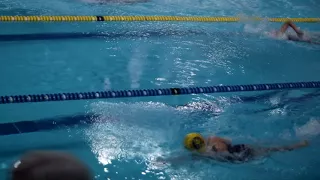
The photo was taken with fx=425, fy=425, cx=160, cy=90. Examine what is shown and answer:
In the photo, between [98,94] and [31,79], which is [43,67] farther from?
[98,94]

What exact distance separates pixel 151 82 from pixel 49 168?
3932mm

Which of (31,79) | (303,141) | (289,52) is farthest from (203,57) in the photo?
(31,79)

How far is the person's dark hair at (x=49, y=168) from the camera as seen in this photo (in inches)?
42.8

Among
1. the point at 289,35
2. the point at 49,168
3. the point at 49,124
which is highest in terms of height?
the point at 49,168

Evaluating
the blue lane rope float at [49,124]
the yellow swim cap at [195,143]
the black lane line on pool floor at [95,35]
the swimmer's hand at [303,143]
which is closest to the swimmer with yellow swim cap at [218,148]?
the yellow swim cap at [195,143]

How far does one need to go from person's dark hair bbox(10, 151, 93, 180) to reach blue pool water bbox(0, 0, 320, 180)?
2463 mm

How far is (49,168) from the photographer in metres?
1.09

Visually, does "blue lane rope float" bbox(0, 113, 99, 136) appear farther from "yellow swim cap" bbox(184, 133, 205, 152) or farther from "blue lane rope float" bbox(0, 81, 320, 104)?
"yellow swim cap" bbox(184, 133, 205, 152)

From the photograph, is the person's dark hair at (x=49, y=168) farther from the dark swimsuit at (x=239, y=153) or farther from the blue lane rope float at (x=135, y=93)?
the dark swimsuit at (x=239, y=153)

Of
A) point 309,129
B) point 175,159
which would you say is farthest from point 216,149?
point 309,129

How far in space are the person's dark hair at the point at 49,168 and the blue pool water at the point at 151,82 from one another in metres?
2.46

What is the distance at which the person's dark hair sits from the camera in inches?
42.8

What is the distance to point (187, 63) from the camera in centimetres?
556

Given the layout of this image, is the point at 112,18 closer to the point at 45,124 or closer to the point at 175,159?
the point at 45,124
